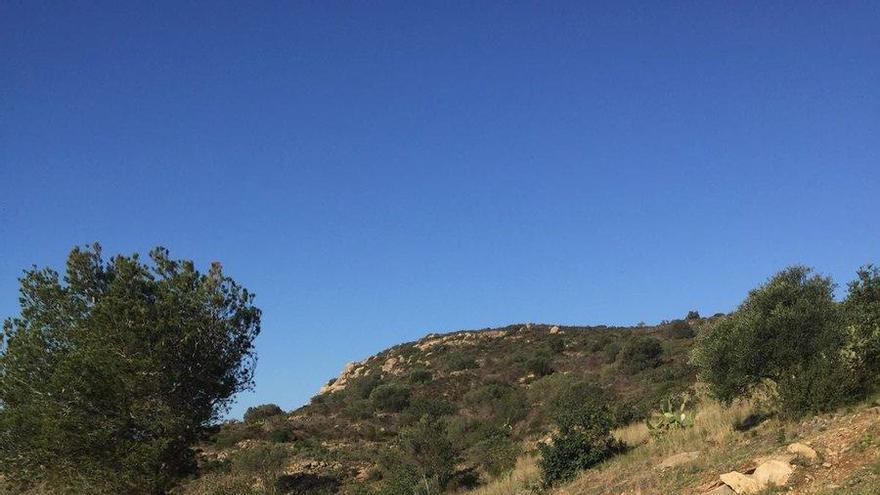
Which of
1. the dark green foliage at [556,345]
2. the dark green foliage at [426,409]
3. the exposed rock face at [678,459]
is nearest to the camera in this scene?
the exposed rock face at [678,459]

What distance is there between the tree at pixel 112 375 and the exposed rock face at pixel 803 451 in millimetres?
16506

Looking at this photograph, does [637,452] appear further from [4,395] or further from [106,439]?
[4,395]

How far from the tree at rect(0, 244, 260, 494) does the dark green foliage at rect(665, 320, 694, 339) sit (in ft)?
159

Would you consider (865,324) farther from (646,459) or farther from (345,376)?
(345,376)

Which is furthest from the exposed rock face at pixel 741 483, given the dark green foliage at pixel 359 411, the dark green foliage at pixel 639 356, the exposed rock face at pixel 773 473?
the dark green foliage at pixel 359 411

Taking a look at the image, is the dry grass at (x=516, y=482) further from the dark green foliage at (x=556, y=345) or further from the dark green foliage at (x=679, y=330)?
the dark green foliage at (x=556, y=345)

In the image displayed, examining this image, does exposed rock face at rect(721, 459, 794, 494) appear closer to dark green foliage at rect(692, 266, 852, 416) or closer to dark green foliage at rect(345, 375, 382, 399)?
dark green foliage at rect(692, 266, 852, 416)

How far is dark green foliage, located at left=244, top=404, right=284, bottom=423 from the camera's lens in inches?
2103

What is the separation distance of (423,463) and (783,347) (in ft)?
50.1

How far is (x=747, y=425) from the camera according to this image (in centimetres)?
1853

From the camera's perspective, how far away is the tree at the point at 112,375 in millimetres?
19547

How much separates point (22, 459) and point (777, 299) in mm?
23768

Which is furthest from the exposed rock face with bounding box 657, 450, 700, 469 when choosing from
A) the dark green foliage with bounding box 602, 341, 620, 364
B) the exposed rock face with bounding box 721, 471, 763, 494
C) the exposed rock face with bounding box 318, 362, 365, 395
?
the exposed rock face with bounding box 318, 362, 365, 395

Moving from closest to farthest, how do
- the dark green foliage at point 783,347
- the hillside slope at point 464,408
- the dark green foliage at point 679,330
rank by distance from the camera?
the dark green foliage at point 783,347, the hillside slope at point 464,408, the dark green foliage at point 679,330
